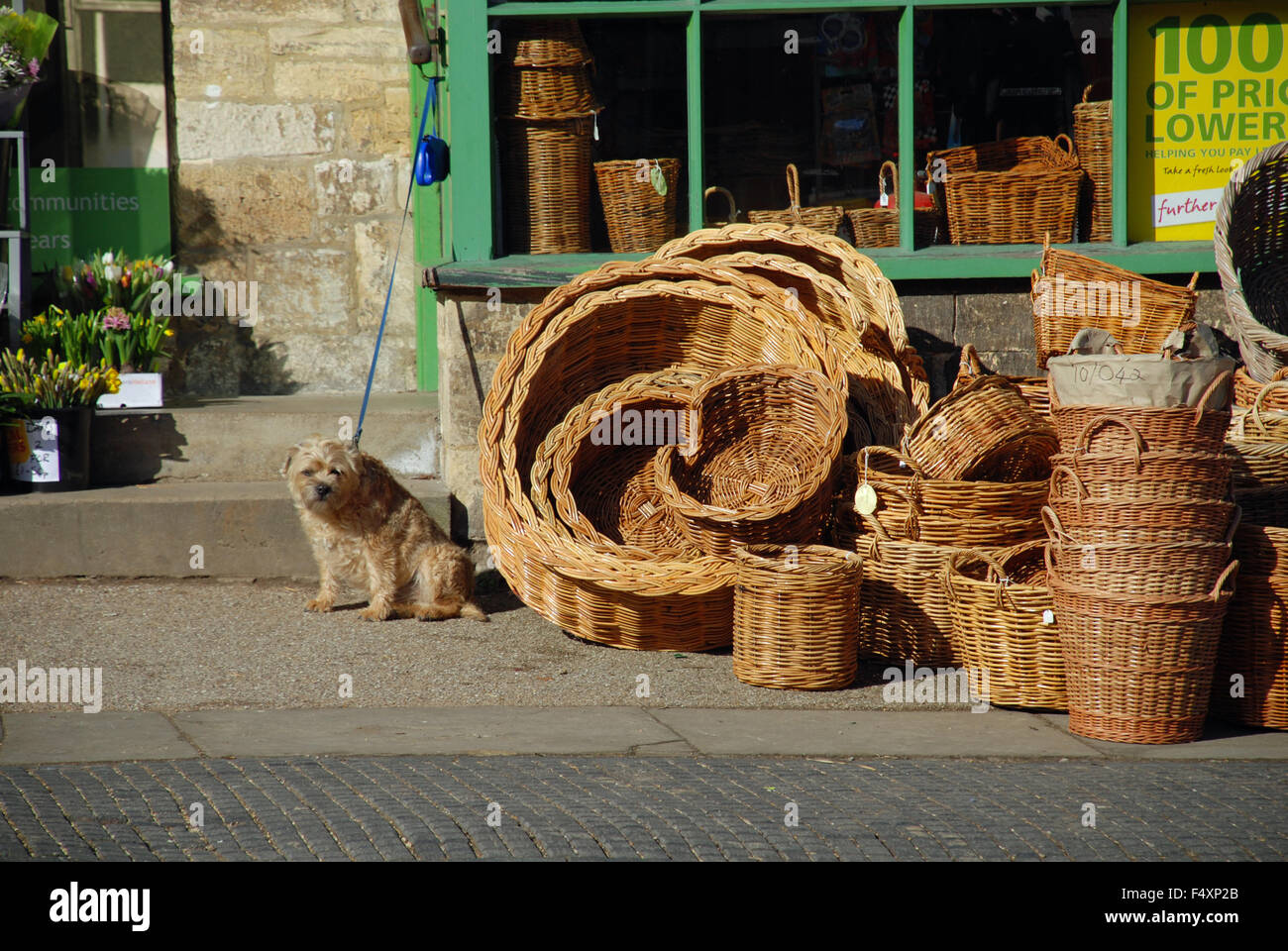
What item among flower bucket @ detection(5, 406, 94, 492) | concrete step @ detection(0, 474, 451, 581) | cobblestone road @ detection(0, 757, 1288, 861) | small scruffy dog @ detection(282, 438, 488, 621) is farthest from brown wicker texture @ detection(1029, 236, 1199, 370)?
flower bucket @ detection(5, 406, 94, 492)

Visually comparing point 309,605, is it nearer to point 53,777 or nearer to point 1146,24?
point 53,777

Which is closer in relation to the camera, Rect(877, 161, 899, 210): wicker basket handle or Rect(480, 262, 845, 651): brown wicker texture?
Rect(480, 262, 845, 651): brown wicker texture

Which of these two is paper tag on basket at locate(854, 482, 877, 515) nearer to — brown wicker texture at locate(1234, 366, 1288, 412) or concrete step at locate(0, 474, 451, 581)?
brown wicker texture at locate(1234, 366, 1288, 412)

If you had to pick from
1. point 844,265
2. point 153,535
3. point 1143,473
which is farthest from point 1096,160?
point 153,535

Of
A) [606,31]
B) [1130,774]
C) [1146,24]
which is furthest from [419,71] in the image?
[1130,774]

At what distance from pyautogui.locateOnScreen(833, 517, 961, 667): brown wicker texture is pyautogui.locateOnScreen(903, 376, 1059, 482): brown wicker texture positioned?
0.35 metres

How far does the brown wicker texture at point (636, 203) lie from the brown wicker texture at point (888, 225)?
38.3 inches

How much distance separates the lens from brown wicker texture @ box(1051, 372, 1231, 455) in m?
4.36

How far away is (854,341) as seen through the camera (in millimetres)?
6184

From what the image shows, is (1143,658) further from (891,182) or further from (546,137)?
(546,137)

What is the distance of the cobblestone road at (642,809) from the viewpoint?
3.41m

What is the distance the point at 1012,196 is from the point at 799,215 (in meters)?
1.11

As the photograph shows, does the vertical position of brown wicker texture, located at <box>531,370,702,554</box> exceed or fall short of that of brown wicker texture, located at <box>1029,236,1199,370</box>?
it falls short

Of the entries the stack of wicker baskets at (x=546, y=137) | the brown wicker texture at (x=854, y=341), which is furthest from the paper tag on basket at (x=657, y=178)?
the brown wicker texture at (x=854, y=341)
